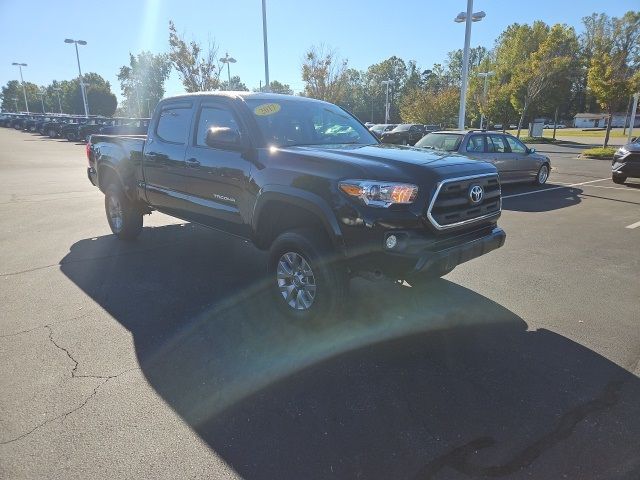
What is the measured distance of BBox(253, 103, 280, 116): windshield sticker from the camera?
176 inches

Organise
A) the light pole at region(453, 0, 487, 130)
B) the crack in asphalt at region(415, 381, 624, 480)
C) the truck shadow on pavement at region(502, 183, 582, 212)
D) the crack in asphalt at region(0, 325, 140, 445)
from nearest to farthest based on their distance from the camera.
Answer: the crack in asphalt at region(415, 381, 624, 480), the crack in asphalt at region(0, 325, 140, 445), the truck shadow on pavement at region(502, 183, 582, 212), the light pole at region(453, 0, 487, 130)

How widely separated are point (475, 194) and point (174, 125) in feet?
12.1

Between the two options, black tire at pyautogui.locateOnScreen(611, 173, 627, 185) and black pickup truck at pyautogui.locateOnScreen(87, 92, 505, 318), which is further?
black tire at pyautogui.locateOnScreen(611, 173, 627, 185)

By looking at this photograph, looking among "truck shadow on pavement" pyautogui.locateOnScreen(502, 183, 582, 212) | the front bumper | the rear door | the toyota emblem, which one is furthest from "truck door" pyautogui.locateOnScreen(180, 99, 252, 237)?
the rear door

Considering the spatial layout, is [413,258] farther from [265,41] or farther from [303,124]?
[265,41]

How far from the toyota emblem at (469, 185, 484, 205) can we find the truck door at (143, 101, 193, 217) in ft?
10.6

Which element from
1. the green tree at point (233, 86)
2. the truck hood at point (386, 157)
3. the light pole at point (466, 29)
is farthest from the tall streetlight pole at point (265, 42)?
the truck hood at point (386, 157)

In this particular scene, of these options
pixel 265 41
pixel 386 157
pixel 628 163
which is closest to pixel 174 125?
pixel 386 157

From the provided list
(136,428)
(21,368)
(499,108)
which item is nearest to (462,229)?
(136,428)

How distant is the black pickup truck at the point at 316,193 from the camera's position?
11.1 ft

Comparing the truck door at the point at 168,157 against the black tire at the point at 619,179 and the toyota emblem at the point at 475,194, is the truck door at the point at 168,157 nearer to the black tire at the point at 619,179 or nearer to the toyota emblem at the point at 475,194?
the toyota emblem at the point at 475,194

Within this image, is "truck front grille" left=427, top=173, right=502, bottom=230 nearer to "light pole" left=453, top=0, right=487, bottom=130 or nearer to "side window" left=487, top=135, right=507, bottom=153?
"side window" left=487, top=135, right=507, bottom=153

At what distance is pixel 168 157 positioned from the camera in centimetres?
536

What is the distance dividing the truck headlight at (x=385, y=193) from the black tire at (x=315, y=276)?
560 millimetres
